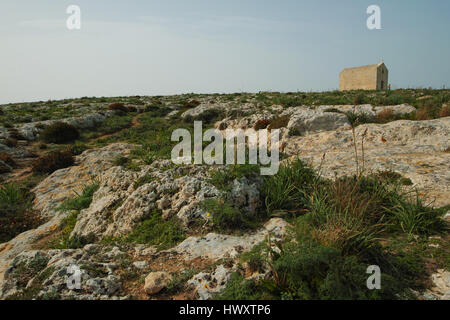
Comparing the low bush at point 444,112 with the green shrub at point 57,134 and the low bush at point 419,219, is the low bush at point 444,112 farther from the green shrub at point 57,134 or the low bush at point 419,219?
the green shrub at point 57,134

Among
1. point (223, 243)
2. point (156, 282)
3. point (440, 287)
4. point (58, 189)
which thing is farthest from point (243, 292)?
point (58, 189)

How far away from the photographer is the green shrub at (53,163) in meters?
11.0

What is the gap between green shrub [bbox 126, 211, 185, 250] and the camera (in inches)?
177

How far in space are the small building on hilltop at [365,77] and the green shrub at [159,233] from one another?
4276 cm

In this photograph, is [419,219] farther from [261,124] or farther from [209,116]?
[209,116]

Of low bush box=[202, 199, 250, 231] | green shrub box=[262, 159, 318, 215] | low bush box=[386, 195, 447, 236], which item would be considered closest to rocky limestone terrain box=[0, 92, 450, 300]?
low bush box=[202, 199, 250, 231]

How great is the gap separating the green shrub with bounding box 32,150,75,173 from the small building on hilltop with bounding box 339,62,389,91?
41411 mm

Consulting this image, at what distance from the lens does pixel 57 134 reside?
16797mm

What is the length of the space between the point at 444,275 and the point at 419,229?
104 centimetres

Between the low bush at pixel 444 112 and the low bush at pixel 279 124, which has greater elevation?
the low bush at pixel 444 112

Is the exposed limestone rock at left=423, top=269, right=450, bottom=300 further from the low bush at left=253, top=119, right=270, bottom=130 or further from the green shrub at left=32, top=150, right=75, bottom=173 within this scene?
the green shrub at left=32, top=150, right=75, bottom=173

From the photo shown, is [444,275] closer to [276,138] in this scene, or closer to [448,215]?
[448,215]

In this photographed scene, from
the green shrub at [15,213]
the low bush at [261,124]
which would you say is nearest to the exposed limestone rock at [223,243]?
the green shrub at [15,213]

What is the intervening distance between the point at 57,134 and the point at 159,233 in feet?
51.7
